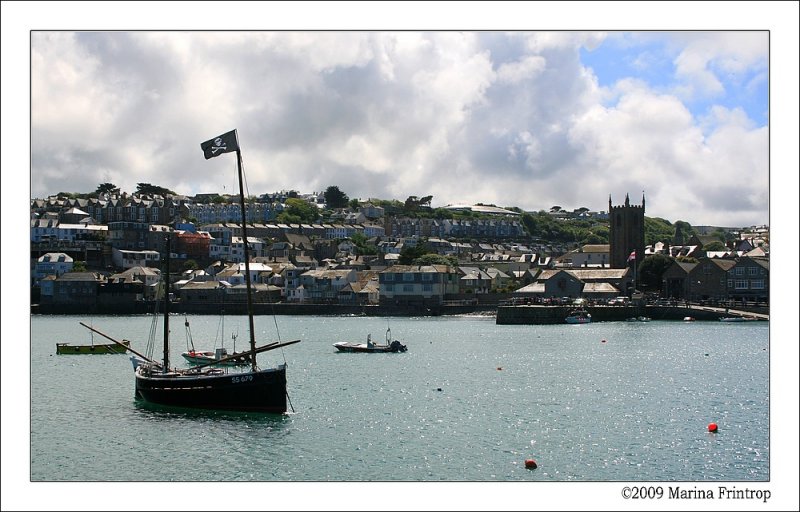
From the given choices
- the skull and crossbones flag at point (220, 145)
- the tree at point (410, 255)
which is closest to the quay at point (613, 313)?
the tree at point (410, 255)

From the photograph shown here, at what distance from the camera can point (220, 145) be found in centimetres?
3791

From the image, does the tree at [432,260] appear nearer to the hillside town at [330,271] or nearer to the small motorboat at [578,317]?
the hillside town at [330,271]

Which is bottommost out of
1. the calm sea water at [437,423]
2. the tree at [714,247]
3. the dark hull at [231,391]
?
the calm sea water at [437,423]

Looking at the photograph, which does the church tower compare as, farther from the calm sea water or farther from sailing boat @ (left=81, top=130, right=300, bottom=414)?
sailing boat @ (left=81, top=130, right=300, bottom=414)

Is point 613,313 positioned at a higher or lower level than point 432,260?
lower

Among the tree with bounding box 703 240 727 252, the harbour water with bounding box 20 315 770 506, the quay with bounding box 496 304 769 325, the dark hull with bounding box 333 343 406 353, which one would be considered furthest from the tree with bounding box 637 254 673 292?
the dark hull with bounding box 333 343 406 353

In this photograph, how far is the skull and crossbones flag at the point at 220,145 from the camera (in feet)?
124

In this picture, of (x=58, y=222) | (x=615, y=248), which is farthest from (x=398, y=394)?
(x=58, y=222)

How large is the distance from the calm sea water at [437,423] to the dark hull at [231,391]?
0.62 metres

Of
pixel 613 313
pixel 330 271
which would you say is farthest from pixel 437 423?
pixel 330 271

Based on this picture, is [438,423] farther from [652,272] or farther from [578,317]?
[652,272]

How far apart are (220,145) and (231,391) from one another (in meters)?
9.05

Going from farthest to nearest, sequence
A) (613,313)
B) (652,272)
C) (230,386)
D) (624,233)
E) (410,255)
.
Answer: (410,255) < (624,233) < (652,272) < (613,313) < (230,386)

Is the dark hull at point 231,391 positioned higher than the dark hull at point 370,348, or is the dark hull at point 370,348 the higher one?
the dark hull at point 231,391
